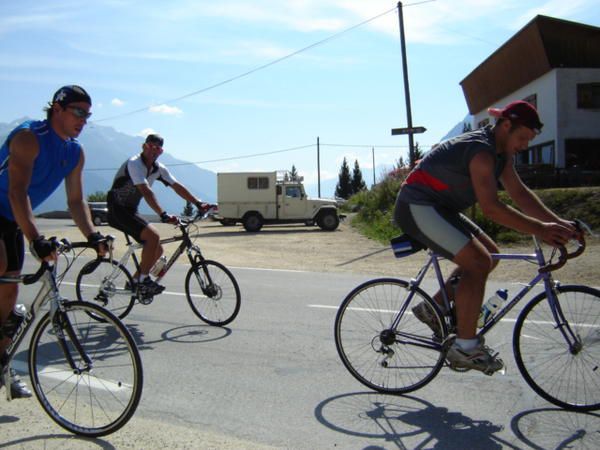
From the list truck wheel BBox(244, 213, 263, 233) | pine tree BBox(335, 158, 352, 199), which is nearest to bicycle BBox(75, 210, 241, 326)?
truck wheel BBox(244, 213, 263, 233)

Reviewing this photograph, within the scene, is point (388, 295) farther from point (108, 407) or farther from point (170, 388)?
point (108, 407)

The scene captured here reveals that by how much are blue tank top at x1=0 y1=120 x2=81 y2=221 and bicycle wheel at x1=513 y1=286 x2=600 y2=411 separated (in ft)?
10.4

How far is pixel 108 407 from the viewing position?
3.53 m

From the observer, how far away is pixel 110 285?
6.71 meters

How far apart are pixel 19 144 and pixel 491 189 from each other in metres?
2.85

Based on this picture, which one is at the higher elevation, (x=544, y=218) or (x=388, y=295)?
(x=544, y=218)

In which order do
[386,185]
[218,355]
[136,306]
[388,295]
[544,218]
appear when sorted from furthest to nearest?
[386,185]
[136,306]
[218,355]
[388,295]
[544,218]

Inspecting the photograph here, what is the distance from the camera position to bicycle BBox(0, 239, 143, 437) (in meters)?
3.36

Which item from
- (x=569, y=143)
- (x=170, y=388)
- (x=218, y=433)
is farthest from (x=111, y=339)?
(x=569, y=143)

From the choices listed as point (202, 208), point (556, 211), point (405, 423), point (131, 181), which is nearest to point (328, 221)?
point (556, 211)

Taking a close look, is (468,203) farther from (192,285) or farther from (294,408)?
(192,285)

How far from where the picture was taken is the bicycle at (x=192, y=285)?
664 cm

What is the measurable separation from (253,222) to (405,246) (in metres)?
23.2

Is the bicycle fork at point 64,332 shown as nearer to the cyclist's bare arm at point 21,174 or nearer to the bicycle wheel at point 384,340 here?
the cyclist's bare arm at point 21,174
